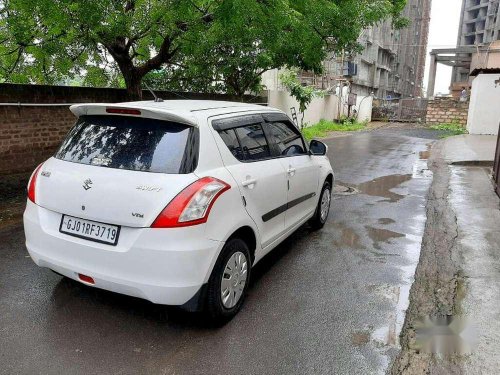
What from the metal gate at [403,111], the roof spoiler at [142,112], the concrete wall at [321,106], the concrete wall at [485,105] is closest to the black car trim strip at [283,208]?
the roof spoiler at [142,112]

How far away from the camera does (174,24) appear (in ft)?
24.3

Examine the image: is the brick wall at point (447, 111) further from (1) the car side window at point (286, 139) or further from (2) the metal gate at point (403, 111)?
(1) the car side window at point (286, 139)

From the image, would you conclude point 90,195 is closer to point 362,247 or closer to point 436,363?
point 436,363

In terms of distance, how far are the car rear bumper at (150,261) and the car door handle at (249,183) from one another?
0.57 metres

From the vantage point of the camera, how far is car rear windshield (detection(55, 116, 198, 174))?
3.01 meters

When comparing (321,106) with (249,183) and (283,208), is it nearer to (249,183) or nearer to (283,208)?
(283,208)

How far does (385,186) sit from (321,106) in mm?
16169

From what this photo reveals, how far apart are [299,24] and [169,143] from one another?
20.9ft

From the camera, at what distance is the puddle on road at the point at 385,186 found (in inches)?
311

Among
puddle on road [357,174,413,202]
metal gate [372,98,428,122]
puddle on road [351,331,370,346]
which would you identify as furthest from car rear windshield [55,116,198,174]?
metal gate [372,98,428,122]

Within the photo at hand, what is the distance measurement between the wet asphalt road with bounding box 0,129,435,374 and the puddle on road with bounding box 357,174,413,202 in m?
2.75

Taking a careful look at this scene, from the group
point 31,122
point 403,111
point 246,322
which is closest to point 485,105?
point 403,111

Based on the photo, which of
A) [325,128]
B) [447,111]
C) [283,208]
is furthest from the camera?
[447,111]

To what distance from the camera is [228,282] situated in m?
3.24
